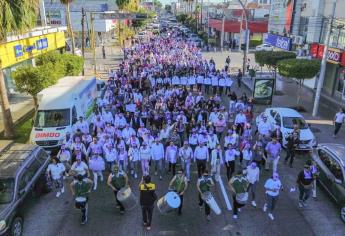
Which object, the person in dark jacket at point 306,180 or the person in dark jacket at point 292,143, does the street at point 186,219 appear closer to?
the person in dark jacket at point 306,180

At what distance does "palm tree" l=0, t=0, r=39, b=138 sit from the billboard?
2457 cm

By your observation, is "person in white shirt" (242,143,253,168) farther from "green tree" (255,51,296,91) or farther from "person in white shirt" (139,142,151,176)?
"green tree" (255,51,296,91)

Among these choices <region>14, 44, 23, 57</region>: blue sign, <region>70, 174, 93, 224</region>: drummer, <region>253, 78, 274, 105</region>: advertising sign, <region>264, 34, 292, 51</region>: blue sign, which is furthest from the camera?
<region>264, 34, 292, 51</region>: blue sign

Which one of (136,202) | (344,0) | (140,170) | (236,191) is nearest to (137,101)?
(140,170)

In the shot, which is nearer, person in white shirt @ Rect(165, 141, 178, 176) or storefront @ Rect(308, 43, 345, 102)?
person in white shirt @ Rect(165, 141, 178, 176)

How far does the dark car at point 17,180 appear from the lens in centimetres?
873

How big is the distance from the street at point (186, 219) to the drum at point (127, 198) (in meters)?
0.19

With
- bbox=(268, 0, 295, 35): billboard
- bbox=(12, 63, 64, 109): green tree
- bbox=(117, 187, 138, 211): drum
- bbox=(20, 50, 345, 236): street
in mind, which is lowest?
bbox=(20, 50, 345, 236): street

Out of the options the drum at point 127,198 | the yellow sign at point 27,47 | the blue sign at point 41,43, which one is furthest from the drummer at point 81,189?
the blue sign at point 41,43

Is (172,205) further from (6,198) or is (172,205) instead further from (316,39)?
(316,39)

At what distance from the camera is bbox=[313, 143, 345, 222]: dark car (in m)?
10.3

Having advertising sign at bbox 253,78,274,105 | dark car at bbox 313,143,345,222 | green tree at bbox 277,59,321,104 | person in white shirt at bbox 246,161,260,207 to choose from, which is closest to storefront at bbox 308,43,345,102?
green tree at bbox 277,59,321,104

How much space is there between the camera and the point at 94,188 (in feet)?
39.3

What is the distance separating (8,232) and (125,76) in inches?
696
